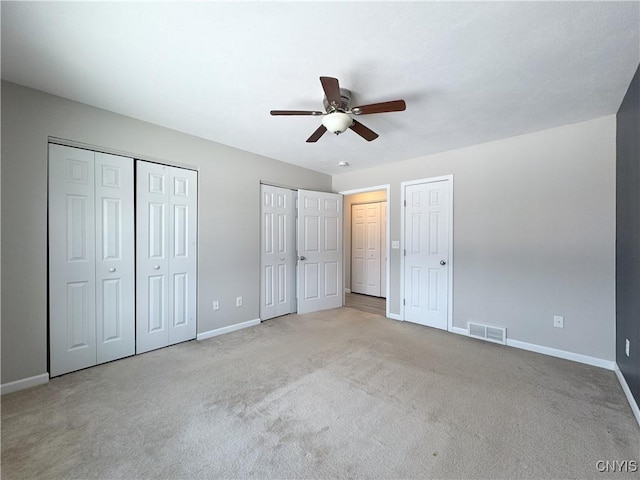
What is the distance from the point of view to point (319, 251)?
4.66 meters

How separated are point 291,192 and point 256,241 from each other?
40.3 inches

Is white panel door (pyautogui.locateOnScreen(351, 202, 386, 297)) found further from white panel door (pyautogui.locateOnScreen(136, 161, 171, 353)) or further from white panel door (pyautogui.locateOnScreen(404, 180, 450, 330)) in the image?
white panel door (pyautogui.locateOnScreen(136, 161, 171, 353))

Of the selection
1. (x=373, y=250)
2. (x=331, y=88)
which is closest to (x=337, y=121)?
(x=331, y=88)

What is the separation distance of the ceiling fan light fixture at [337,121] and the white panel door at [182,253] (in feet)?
6.21

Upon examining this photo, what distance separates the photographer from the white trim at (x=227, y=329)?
3.35 m

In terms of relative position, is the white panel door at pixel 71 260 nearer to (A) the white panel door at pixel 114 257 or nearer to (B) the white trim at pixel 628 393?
(A) the white panel door at pixel 114 257

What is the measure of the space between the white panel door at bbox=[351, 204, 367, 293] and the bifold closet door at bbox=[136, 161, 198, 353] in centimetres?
385

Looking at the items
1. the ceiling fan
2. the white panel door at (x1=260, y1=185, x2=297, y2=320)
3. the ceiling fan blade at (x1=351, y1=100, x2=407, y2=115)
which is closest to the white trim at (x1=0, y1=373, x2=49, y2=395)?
the white panel door at (x1=260, y1=185, x2=297, y2=320)

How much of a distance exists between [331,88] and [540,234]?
9.10ft

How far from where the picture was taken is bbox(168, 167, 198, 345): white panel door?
313 cm

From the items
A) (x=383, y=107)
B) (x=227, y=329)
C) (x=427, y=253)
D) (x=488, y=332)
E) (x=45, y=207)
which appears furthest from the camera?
(x=427, y=253)

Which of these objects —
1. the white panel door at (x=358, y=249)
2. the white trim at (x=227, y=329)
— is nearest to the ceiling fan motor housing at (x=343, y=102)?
the white trim at (x=227, y=329)

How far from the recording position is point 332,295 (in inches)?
191

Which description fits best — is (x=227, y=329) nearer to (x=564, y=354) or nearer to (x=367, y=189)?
(x=367, y=189)
